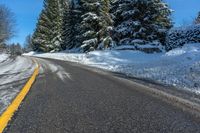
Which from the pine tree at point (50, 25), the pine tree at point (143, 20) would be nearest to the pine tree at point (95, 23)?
the pine tree at point (143, 20)

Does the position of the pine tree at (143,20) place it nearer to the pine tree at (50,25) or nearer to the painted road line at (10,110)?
the painted road line at (10,110)

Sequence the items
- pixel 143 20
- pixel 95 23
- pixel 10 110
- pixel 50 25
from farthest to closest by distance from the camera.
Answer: pixel 50 25 < pixel 95 23 < pixel 143 20 < pixel 10 110

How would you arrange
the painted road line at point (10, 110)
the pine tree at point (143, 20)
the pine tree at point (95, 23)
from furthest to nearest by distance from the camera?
the pine tree at point (95, 23)
the pine tree at point (143, 20)
the painted road line at point (10, 110)

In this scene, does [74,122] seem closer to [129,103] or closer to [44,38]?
[129,103]

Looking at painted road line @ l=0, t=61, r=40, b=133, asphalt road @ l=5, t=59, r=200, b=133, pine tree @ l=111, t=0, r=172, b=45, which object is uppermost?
pine tree @ l=111, t=0, r=172, b=45

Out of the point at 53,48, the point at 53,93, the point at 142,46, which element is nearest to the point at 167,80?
the point at 53,93

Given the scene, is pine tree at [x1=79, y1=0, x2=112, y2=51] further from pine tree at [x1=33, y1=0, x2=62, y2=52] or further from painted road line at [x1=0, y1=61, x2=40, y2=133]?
painted road line at [x1=0, y1=61, x2=40, y2=133]

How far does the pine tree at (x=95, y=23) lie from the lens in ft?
105

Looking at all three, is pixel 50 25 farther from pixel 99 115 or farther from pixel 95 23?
pixel 99 115

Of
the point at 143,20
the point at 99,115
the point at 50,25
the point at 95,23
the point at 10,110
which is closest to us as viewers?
the point at 99,115

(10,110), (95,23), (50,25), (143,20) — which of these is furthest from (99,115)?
(50,25)

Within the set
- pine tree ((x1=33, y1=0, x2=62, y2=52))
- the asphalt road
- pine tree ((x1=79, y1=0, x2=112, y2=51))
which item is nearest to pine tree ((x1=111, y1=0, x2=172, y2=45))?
pine tree ((x1=79, y1=0, x2=112, y2=51))

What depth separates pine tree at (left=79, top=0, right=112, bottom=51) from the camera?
105 feet

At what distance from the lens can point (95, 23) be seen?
33.3 metres
